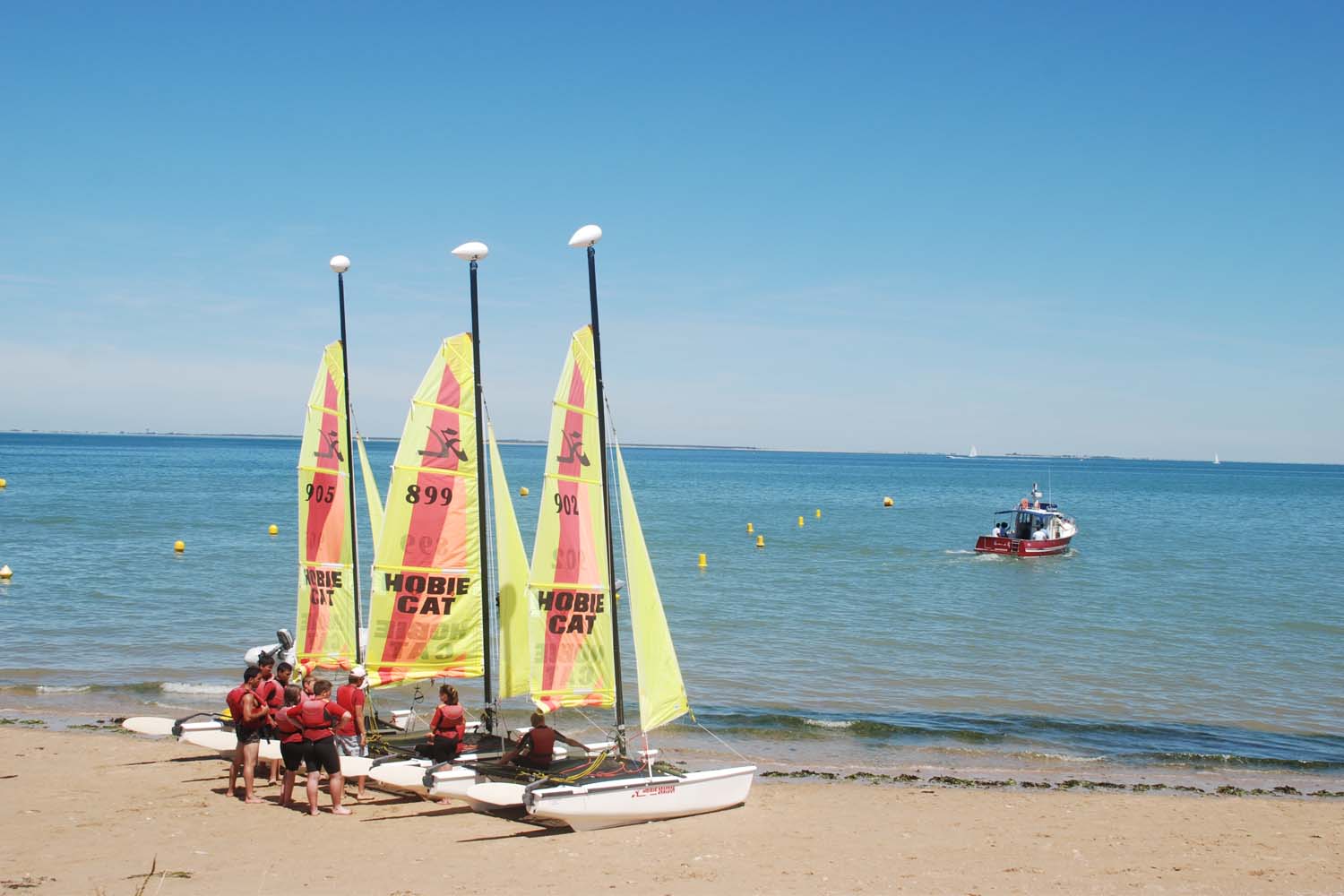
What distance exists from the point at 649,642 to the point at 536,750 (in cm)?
201

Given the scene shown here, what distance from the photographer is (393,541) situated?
15.2m

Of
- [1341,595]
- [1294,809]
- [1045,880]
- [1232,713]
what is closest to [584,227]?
[1045,880]

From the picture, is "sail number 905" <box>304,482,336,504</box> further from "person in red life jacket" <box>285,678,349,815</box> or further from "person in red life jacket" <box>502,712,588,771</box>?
"person in red life jacket" <box>502,712,588,771</box>

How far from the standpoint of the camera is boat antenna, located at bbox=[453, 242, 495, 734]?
1503cm

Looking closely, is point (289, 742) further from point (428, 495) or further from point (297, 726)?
point (428, 495)

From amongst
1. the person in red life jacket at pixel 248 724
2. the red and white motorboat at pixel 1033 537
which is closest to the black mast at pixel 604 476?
the person in red life jacket at pixel 248 724

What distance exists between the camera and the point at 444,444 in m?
15.2

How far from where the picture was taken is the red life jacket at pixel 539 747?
1352cm

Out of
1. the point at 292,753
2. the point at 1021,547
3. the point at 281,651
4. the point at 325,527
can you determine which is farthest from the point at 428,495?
the point at 1021,547

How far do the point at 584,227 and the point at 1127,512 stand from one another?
88113 millimetres

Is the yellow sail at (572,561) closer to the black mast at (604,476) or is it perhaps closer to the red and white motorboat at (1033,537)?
the black mast at (604,476)

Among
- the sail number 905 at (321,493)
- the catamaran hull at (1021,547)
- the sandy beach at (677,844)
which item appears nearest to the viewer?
the sandy beach at (677,844)

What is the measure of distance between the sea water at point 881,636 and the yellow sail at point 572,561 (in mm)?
3790

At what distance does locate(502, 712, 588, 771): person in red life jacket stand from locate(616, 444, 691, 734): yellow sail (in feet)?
4.36
